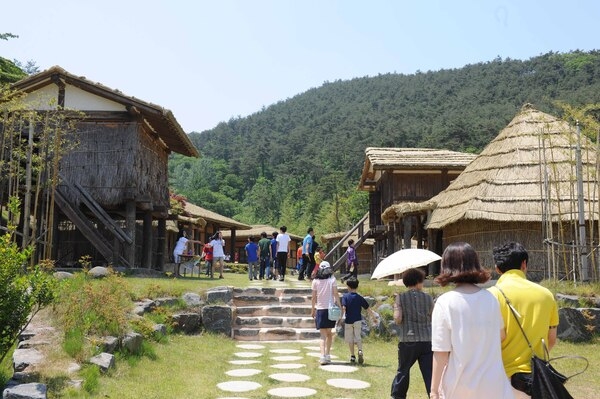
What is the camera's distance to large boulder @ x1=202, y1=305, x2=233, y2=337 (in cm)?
1066

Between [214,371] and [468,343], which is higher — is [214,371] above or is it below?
below

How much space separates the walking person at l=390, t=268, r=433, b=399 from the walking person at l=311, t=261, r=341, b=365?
2506mm

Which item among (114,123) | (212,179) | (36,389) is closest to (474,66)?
(212,179)

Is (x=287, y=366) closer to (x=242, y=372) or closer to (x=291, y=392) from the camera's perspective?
(x=242, y=372)

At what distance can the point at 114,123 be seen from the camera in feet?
54.9

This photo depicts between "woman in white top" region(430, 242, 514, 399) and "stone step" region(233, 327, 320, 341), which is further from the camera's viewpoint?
"stone step" region(233, 327, 320, 341)

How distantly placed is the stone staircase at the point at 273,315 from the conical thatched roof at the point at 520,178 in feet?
17.8

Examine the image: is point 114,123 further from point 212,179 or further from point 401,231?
point 212,179

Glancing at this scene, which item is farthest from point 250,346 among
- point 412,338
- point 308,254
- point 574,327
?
point 308,254

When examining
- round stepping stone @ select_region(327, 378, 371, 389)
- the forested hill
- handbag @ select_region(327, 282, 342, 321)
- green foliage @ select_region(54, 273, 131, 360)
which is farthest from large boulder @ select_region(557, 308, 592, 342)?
the forested hill

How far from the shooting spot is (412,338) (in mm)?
5652

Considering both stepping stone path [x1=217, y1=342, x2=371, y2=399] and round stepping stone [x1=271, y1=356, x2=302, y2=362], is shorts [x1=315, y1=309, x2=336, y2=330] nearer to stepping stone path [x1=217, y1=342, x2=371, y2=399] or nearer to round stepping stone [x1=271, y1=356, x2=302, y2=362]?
stepping stone path [x1=217, y1=342, x2=371, y2=399]

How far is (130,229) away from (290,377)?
10.6m

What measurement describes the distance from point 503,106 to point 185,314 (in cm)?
5196
